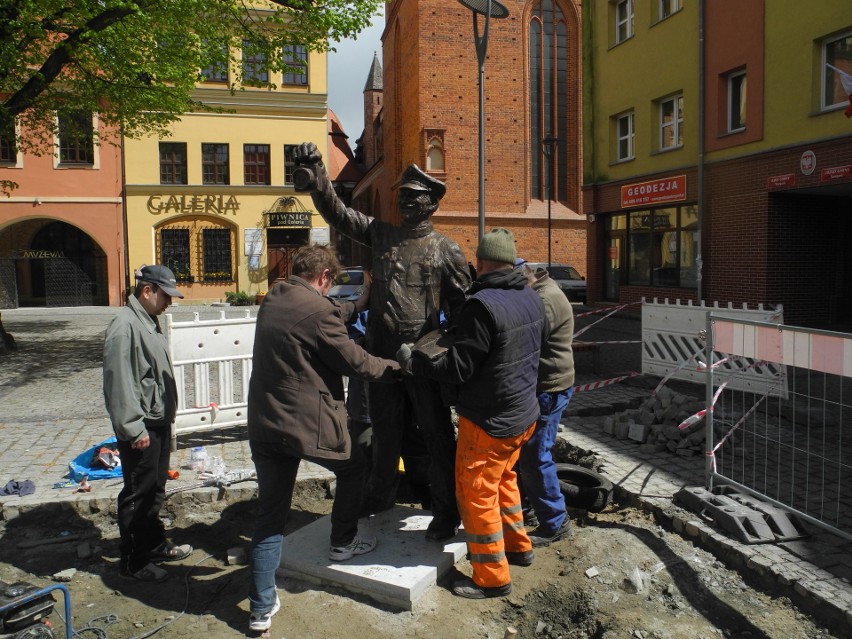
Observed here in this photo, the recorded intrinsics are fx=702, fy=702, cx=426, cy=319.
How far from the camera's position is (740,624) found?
144 inches

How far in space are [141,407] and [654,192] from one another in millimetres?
18327

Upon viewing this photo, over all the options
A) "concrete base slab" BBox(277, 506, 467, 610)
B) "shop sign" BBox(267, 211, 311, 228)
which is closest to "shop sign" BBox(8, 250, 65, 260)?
"shop sign" BBox(267, 211, 311, 228)

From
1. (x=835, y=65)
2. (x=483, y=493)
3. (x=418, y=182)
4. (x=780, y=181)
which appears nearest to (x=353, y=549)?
(x=483, y=493)

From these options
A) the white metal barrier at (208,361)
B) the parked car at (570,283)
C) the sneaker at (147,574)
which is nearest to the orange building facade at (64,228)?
the parked car at (570,283)

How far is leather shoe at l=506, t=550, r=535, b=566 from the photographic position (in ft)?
13.9

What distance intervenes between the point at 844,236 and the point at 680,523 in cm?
1492

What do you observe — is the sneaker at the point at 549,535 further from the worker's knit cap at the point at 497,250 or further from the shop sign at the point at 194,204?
the shop sign at the point at 194,204

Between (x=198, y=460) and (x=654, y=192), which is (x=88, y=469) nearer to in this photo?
(x=198, y=460)

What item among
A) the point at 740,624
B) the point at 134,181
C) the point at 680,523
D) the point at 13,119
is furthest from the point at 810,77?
the point at 134,181

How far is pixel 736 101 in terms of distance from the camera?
17250 millimetres

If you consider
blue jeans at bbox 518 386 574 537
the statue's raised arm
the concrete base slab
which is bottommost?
the concrete base slab

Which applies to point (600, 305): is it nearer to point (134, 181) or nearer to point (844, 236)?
point (844, 236)

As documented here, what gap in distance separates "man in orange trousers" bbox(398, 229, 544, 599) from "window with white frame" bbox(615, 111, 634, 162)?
1896 centimetres

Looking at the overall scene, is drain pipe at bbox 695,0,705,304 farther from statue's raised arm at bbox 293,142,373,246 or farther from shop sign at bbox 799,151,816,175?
statue's raised arm at bbox 293,142,373,246
